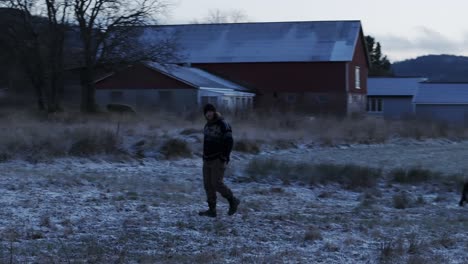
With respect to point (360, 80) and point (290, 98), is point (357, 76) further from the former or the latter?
point (290, 98)

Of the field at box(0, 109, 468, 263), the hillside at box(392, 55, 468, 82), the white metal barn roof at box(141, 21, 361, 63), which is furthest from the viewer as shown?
the hillside at box(392, 55, 468, 82)

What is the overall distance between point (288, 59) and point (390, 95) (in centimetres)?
1804

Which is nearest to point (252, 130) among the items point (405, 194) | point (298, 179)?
point (298, 179)

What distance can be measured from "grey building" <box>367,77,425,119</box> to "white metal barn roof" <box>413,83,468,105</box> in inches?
45.6

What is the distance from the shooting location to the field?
10.0 metres

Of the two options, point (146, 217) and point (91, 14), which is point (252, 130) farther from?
point (146, 217)

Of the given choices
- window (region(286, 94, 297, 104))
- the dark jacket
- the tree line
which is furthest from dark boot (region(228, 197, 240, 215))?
window (region(286, 94, 297, 104))

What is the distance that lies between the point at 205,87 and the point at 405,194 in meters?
32.8

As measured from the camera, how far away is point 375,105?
73.9 m

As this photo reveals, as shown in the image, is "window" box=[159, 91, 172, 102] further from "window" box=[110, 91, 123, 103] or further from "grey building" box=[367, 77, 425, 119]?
"grey building" box=[367, 77, 425, 119]

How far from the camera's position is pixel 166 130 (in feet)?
93.1

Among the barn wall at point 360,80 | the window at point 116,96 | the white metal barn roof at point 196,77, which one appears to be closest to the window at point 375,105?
the barn wall at point 360,80

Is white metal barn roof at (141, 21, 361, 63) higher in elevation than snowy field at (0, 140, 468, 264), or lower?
higher

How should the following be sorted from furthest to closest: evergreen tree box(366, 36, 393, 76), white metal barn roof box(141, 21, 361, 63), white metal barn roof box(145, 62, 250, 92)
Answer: evergreen tree box(366, 36, 393, 76) < white metal barn roof box(141, 21, 361, 63) < white metal barn roof box(145, 62, 250, 92)
